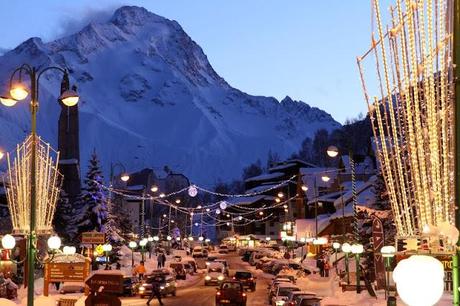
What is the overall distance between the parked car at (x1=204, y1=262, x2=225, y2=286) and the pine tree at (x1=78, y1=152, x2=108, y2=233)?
1151 cm

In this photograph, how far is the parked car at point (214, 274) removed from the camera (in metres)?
51.6

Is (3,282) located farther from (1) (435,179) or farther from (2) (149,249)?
(2) (149,249)

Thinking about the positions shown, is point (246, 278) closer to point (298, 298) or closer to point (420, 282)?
point (298, 298)

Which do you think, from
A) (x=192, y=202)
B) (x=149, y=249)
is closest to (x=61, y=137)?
(x=149, y=249)

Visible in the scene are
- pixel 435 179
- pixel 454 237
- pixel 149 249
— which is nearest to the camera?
pixel 454 237

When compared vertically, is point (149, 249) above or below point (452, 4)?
below

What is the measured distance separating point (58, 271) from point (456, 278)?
1848cm

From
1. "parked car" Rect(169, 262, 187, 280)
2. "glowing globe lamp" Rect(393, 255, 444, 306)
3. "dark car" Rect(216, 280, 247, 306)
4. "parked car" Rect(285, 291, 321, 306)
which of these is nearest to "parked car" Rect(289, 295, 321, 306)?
"parked car" Rect(285, 291, 321, 306)

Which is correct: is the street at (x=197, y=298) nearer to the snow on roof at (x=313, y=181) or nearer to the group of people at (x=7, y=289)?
the group of people at (x=7, y=289)

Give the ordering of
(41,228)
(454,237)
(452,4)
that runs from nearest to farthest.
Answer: (454,237), (452,4), (41,228)

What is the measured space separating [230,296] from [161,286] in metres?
8.32

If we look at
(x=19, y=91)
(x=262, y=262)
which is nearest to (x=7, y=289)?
(x=19, y=91)

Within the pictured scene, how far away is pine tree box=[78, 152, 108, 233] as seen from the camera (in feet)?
193

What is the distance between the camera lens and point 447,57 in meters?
10.2
